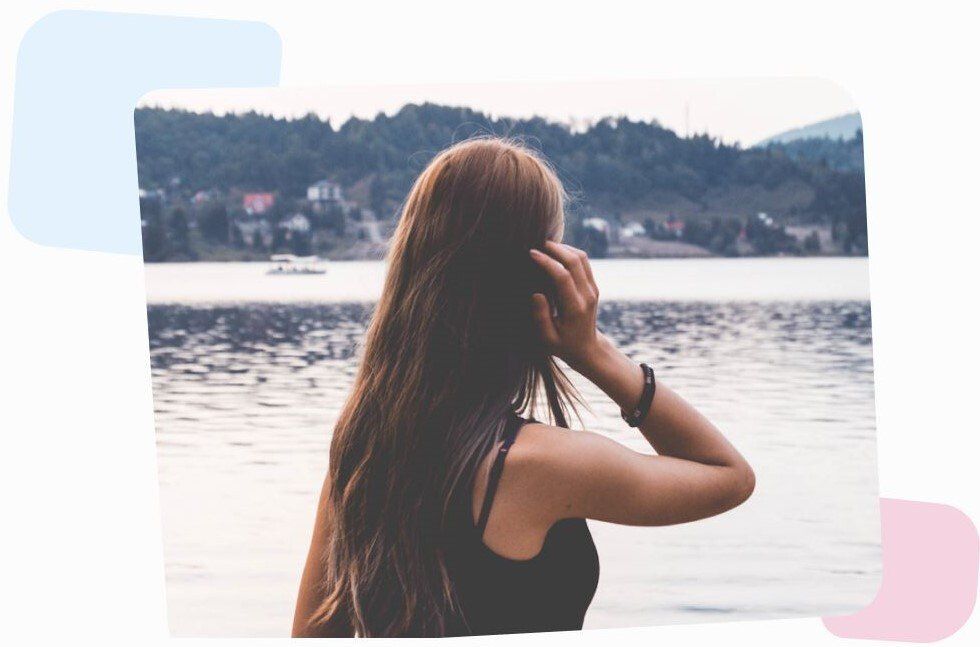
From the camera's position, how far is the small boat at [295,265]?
3242 mm

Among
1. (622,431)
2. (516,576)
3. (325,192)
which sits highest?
(325,192)

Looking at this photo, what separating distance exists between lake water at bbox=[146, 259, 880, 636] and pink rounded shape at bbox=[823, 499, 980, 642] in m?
0.11

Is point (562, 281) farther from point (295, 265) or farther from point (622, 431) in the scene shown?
point (622, 431)

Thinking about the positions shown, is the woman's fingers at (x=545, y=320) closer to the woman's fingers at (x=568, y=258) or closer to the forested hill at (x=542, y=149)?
the woman's fingers at (x=568, y=258)

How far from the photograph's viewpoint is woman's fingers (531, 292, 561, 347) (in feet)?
4.62

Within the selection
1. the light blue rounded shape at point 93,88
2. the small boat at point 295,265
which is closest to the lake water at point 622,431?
the small boat at point 295,265

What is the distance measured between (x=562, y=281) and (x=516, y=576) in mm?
378

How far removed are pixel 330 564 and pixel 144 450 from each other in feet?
4.01

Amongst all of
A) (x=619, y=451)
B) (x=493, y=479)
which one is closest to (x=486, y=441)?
(x=493, y=479)

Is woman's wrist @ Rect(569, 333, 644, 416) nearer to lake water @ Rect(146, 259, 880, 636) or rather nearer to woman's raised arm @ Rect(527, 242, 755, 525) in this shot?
woman's raised arm @ Rect(527, 242, 755, 525)

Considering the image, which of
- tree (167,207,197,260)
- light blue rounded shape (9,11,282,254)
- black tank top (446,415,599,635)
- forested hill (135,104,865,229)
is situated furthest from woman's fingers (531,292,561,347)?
tree (167,207,197,260)

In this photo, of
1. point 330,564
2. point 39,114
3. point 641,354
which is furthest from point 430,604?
point 641,354

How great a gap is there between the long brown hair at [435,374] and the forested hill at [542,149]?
4.62ft

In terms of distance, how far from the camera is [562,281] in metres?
1.37
